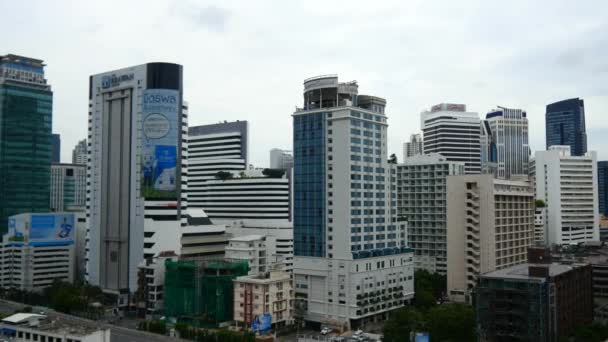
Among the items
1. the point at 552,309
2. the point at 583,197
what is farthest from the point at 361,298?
the point at 583,197

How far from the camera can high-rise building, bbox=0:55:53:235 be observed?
139 m

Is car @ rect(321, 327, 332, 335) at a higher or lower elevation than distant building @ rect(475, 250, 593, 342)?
lower

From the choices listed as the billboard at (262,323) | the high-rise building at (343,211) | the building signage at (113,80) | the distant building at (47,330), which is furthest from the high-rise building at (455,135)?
Answer: the distant building at (47,330)

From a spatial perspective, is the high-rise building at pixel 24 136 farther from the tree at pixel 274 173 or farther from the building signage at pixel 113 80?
the tree at pixel 274 173

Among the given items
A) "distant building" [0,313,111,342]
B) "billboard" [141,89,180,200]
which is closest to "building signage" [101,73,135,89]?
"billboard" [141,89,180,200]

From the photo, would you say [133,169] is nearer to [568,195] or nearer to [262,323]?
[262,323]

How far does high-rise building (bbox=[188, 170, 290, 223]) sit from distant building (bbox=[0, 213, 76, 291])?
42799 millimetres

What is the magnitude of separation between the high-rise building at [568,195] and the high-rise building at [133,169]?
397 ft

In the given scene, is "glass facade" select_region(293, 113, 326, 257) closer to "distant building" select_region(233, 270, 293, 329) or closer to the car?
"distant building" select_region(233, 270, 293, 329)

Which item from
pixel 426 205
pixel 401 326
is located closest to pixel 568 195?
pixel 426 205

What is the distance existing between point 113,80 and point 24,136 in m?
41.0

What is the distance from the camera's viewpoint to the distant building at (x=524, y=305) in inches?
2635

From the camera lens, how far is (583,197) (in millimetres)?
176500

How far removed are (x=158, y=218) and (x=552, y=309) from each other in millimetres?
70591
